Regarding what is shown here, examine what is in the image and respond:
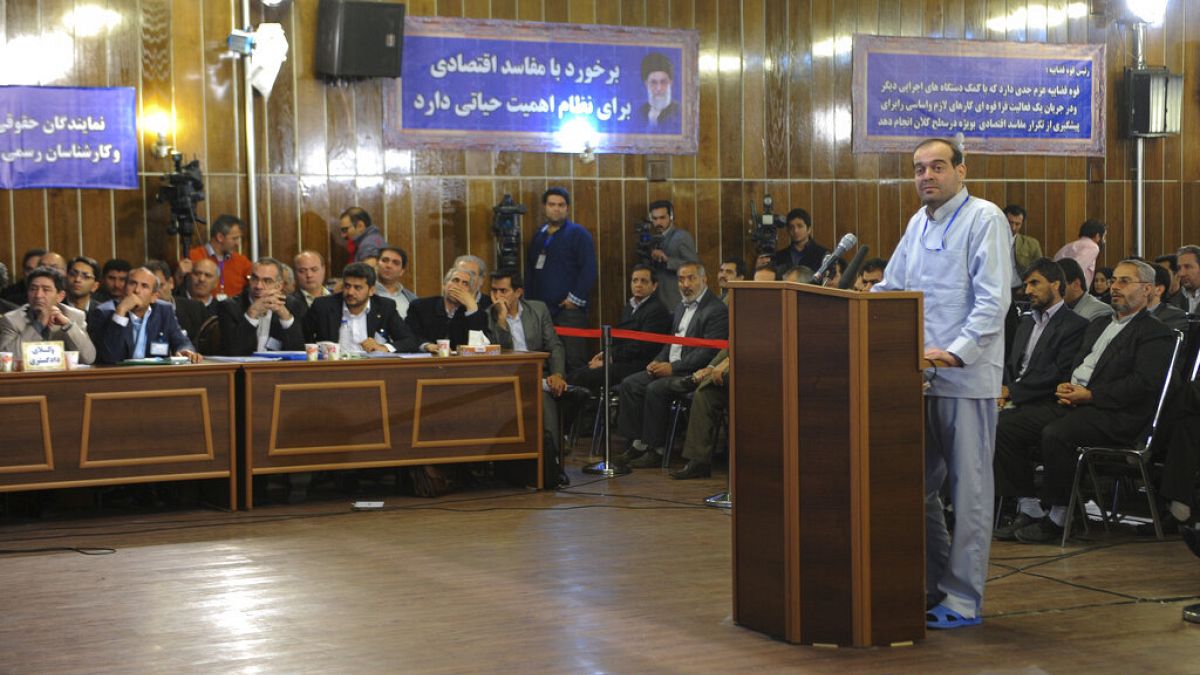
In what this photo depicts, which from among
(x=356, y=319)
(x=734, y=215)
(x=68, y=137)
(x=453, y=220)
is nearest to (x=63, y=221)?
(x=68, y=137)

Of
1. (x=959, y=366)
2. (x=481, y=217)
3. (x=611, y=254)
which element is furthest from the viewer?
(x=611, y=254)

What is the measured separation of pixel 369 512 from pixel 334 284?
9.71 feet

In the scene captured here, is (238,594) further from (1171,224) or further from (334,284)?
(1171,224)

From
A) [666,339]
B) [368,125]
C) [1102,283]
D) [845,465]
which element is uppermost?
[368,125]

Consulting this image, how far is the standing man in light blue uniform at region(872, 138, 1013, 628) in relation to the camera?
13.8 feet

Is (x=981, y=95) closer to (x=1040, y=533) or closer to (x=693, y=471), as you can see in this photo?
(x=693, y=471)

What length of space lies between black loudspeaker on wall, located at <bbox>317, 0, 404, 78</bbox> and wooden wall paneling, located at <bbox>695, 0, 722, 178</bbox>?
2.43 metres

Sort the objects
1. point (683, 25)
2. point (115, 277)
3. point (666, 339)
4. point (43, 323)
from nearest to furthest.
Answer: point (43, 323), point (666, 339), point (115, 277), point (683, 25)

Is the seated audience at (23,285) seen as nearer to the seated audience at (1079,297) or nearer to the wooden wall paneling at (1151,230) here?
the seated audience at (1079,297)

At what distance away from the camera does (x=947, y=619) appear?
14.1 ft

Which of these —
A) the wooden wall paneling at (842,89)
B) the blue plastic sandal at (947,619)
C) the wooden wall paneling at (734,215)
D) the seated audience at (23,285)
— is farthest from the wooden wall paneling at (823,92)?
the blue plastic sandal at (947,619)

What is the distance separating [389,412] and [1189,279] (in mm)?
4828

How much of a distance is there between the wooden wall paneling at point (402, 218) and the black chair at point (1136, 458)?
5.54 meters

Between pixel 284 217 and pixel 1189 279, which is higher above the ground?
pixel 284 217
